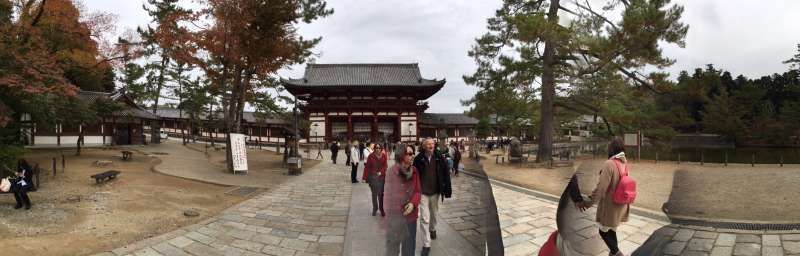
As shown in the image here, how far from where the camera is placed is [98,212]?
6.15 metres

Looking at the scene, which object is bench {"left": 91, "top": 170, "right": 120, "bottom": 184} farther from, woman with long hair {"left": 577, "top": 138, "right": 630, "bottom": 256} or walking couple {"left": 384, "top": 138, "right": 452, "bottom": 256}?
woman with long hair {"left": 577, "top": 138, "right": 630, "bottom": 256}

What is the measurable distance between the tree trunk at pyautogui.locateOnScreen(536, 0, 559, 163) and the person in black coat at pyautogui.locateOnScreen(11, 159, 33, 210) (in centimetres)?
1058

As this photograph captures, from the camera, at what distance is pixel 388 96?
115 feet

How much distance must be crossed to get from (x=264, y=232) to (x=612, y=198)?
4.99m

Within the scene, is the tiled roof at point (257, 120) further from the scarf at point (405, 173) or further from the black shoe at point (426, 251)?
the scarf at point (405, 173)

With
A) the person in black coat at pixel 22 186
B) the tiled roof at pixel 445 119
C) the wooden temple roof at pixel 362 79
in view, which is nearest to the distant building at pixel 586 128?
the person in black coat at pixel 22 186

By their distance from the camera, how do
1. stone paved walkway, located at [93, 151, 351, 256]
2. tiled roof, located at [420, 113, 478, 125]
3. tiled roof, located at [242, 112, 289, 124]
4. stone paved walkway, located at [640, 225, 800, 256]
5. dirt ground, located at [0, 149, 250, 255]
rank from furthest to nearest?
tiled roof, located at [420, 113, 478, 125] < tiled roof, located at [242, 112, 289, 124] < dirt ground, located at [0, 149, 250, 255] < stone paved walkway, located at [93, 151, 351, 256] < stone paved walkway, located at [640, 225, 800, 256]

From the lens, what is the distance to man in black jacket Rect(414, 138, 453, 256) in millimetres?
3496

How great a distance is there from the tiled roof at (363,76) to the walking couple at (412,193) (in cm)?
3084

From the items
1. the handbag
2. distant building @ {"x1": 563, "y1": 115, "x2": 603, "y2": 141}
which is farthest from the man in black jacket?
the handbag

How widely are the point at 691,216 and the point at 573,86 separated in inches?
240

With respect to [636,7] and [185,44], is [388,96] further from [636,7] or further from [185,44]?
[636,7]

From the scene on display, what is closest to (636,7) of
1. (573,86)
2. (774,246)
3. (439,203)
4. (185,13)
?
(573,86)

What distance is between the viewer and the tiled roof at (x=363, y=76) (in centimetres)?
3450
